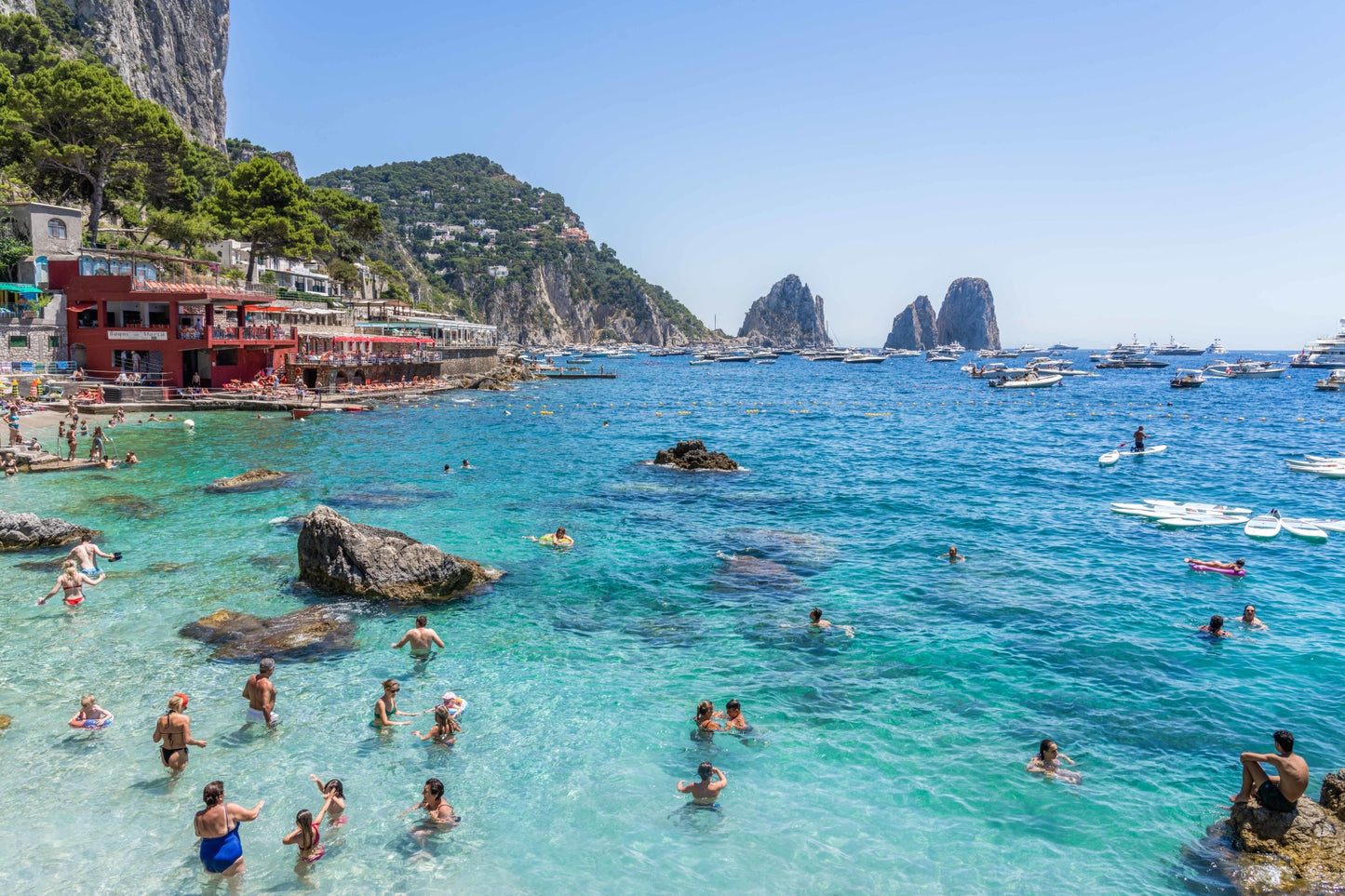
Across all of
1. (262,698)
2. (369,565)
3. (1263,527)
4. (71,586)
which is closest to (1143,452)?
(1263,527)

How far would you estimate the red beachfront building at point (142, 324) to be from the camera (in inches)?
1932

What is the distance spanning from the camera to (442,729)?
11852 mm

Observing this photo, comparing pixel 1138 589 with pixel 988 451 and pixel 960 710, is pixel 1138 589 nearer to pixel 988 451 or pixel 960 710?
pixel 960 710

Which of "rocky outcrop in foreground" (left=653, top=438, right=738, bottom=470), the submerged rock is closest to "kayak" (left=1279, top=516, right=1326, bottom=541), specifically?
"rocky outcrop in foreground" (left=653, top=438, right=738, bottom=470)

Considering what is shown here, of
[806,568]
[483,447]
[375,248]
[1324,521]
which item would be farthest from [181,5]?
[1324,521]

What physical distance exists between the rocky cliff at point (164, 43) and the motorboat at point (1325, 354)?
17889 cm

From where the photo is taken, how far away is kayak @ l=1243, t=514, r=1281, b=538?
24.9m

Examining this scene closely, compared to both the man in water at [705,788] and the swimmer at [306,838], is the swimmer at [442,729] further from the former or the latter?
the man in water at [705,788]

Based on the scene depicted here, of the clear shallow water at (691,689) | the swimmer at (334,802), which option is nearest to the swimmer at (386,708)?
the clear shallow water at (691,689)

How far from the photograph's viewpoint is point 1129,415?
66.4 m

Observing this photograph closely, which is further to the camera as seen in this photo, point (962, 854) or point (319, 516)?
point (319, 516)

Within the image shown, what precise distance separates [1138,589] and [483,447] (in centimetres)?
3152

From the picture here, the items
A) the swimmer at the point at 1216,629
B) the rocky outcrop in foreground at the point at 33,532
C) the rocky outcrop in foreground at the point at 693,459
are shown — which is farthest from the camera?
the rocky outcrop in foreground at the point at 693,459

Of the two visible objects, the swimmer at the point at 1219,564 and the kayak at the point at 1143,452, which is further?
the kayak at the point at 1143,452
